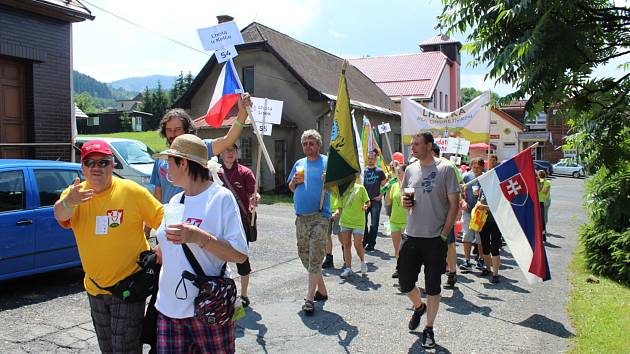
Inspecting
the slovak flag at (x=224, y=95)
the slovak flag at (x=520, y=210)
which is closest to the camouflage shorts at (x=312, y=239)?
the slovak flag at (x=224, y=95)

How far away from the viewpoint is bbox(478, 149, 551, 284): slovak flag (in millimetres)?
5872

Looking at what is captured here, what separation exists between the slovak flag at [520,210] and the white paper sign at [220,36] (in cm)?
338

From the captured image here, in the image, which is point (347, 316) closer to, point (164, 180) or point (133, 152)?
point (164, 180)

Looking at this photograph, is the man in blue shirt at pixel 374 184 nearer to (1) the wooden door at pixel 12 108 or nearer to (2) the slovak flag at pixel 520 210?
(2) the slovak flag at pixel 520 210

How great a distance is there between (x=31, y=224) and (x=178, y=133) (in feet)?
10.7

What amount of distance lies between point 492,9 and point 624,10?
909 mm

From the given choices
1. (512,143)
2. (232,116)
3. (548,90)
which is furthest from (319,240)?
(512,143)

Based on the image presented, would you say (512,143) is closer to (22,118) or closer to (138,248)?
(22,118)

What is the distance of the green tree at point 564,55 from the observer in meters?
2.98

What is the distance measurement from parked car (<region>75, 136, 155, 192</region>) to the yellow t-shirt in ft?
30.1

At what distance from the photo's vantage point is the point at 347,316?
5770 mm

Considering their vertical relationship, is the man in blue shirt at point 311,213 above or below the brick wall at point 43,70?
below

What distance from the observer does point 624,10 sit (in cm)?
335

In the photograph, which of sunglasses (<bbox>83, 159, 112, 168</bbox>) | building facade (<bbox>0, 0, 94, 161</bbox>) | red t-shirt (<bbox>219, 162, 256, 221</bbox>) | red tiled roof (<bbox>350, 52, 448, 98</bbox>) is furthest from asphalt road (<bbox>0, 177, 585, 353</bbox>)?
red tiled roof (<bbox>350, 52, 448, 98</bbox>)
